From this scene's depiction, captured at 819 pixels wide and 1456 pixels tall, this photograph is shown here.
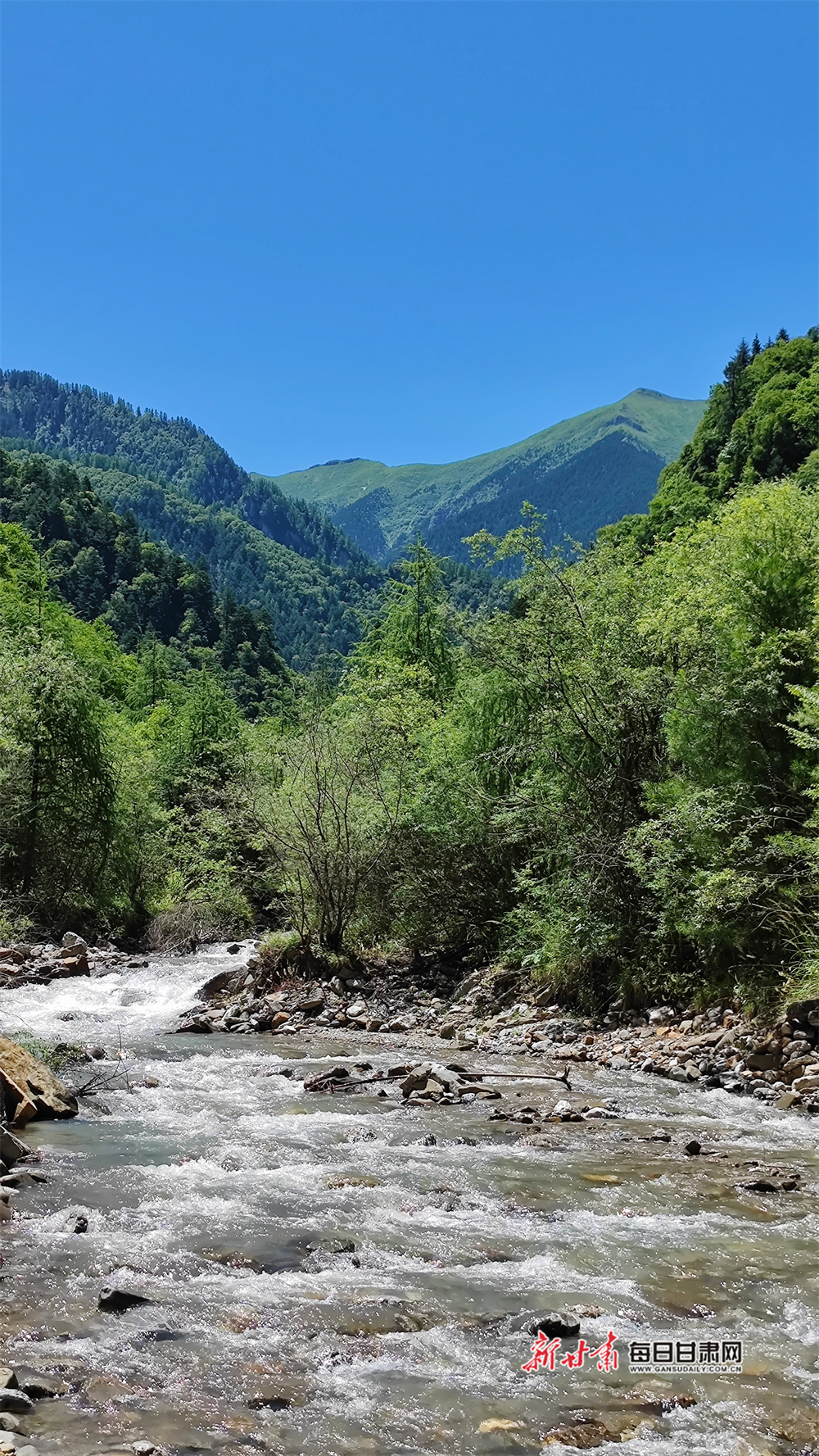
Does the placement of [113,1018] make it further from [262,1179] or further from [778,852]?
[778,852]

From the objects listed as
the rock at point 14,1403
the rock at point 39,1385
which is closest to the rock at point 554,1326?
the rock at point 39,1385

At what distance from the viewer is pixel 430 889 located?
1927 centimetres

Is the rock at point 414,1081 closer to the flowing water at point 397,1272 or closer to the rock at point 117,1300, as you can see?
the flowing water at point 397,1272

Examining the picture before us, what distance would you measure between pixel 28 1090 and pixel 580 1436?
280 inches

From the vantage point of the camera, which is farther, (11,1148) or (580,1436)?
(11,1148)

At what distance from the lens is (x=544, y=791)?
1653cm

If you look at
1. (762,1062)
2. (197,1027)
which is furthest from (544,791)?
(197,1027)

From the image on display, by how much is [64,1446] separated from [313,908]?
15.5 metres

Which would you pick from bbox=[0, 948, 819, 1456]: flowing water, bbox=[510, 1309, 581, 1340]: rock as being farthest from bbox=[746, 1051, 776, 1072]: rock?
bbox=[510, 1309, 581, 1340]: rock

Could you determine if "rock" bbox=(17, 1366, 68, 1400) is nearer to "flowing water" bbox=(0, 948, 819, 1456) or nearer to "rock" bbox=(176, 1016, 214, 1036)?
"flowing water" bbox=(0, 948, 819, 1456)

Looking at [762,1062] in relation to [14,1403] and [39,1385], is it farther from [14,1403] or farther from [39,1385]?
[14,1403]

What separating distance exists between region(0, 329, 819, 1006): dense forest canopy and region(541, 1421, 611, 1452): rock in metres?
7.64

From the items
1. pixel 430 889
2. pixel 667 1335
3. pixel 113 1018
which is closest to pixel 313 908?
pixel 430 889

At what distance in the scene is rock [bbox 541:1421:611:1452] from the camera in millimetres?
4305
